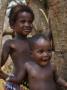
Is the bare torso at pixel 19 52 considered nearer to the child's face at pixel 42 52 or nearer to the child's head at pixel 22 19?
the child's head at pixel 22 19

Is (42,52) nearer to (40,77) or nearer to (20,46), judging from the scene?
(40,77)

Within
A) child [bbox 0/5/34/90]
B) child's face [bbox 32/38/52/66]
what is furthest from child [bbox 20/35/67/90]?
child [bbox 0/5/34/90]

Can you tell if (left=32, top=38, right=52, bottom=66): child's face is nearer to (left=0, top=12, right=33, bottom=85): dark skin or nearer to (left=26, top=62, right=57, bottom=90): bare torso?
(left=26, top=62, right=57, bottom=90): bare torso

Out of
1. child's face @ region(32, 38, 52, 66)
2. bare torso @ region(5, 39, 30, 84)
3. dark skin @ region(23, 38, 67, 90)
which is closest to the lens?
child's face @ region(32, 38, 52, 66)

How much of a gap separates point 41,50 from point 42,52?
20 mm

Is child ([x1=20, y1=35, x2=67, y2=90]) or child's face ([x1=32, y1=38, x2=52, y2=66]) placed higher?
child's face ([x1=32, y1=38, x2=52, y2=66])

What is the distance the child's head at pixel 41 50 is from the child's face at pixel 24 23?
347 millimetres

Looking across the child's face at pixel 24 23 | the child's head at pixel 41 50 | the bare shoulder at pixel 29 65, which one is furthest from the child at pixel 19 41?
the child's head at pixel 41 50

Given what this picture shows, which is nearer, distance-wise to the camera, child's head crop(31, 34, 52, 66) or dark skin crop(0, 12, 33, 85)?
child's head crop(31, 34, 52, 66)

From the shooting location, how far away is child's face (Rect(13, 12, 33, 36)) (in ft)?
12.0

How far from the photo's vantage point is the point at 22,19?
368 centimetres

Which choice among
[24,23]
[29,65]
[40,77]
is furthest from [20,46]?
[40,77]

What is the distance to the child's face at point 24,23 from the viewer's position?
3.65 metres

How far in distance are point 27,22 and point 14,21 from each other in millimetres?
166
